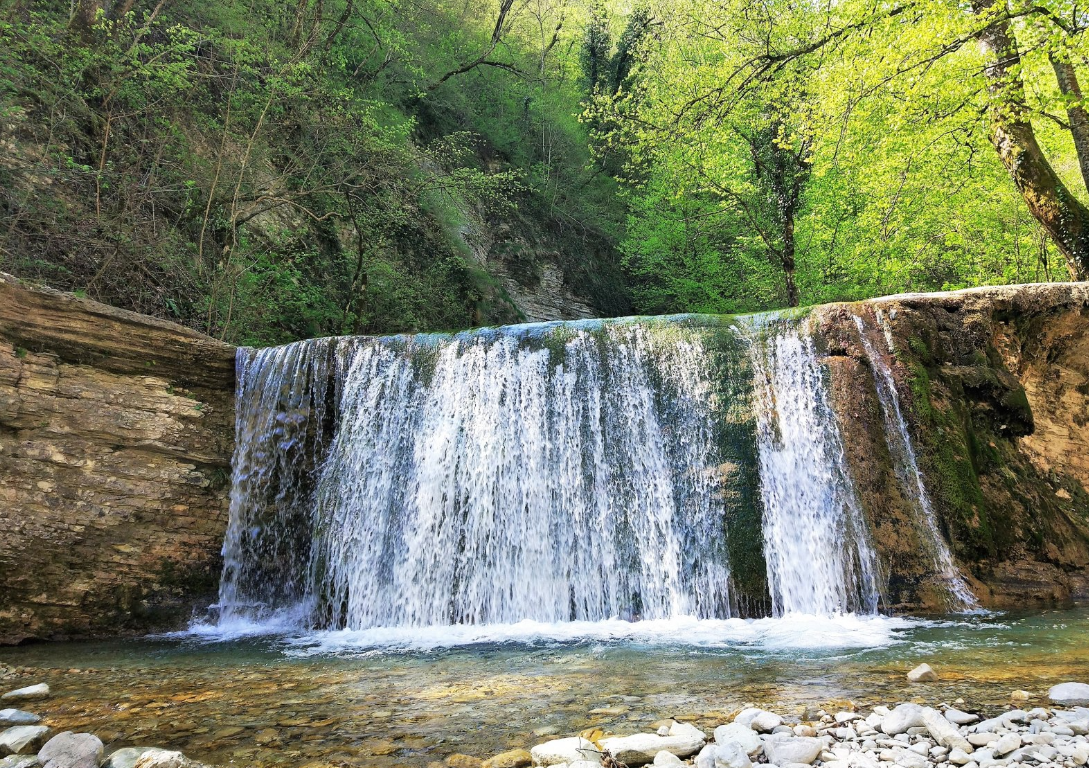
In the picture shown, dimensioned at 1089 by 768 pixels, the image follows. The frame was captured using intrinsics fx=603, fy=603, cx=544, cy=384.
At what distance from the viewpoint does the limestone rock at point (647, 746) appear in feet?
8.72

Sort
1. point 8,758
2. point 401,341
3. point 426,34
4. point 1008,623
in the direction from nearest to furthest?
point 8,758, point 1008,623, point 401,341, point 426,34

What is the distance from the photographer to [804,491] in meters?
7.29

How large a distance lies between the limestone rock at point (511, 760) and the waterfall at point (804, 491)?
494 cm

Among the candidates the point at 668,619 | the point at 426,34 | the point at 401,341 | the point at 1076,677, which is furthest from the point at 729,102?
the point at 426,34

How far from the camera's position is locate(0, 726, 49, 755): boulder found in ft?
9.64

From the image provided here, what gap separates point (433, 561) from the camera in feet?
24.3

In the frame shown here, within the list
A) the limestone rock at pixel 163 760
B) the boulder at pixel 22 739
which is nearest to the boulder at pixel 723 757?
the limestone rock at pixel 163 760

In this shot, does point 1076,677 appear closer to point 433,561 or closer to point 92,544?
point 433,561

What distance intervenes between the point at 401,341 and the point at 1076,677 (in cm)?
767

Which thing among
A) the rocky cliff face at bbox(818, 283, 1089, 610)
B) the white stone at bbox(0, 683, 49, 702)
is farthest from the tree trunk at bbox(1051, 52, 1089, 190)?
the white stone at bbox(0, 683, 49, 702)

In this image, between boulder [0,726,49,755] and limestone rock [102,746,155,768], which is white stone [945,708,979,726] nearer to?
limestone rock [102,746,155,768]

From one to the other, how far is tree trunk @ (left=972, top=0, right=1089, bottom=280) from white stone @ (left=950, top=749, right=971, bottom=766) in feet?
29.7

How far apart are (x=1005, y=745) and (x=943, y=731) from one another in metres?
0.24

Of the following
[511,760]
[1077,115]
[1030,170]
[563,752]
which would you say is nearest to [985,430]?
[1030,170]
